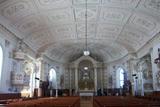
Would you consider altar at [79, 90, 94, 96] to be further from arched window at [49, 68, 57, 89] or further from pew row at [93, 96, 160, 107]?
pew row at [93, 96, 160, 107]

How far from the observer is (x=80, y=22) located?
49.8ft

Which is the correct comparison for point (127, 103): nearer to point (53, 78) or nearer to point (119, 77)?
point (119, 77)

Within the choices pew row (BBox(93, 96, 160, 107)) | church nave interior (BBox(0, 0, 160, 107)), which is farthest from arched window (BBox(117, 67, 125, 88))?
pew row (BBox(93, 96, 160, 107))

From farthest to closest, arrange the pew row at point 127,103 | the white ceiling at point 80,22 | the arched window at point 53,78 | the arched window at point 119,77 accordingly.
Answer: the arched window at point 53,78
the arched window at point 119,77
the white ceiling at point 80,22
the pew row at point 127,103

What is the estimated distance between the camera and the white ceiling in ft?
38.5

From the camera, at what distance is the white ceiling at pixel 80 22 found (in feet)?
38.5

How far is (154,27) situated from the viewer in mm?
13750

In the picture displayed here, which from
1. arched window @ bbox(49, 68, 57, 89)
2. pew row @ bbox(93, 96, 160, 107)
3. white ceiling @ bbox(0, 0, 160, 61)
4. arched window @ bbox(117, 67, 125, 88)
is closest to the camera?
pew row @ bbox(93, 96, 160, 107)

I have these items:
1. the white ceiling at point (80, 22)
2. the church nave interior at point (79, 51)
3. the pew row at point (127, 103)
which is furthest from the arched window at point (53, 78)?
the pew row at point (127, 103)

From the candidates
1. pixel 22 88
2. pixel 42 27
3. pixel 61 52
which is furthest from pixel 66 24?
pixel 61 52

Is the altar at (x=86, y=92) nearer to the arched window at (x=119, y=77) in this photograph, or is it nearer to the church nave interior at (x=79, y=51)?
the church nave interior at (x=79, y=51)

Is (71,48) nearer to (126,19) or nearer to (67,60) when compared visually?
(67,60)

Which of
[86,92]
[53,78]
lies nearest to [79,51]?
[53,78]

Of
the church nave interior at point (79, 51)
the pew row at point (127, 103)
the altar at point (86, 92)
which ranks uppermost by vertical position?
the church nave interior at point (79, 51)
